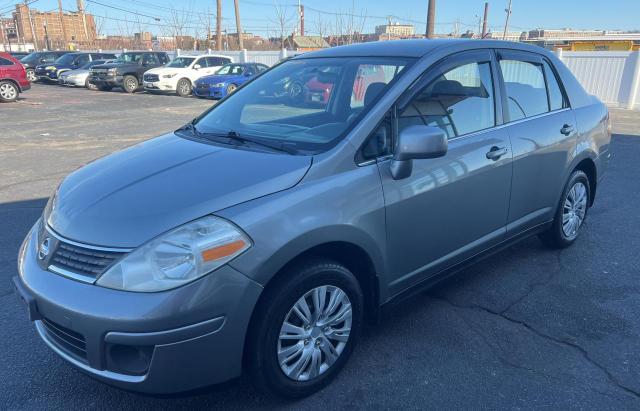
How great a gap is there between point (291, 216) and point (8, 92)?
19.0 metres

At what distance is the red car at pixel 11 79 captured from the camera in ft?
55.4

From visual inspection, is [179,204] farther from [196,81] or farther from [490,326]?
→ [196,81]

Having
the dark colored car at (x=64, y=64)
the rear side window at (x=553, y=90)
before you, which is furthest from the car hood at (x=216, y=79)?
the rear side window at (x=553, y=90)

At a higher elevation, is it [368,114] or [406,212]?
[368,114]

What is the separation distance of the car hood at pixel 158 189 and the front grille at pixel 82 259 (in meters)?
0.05

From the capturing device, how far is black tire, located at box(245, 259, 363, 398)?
2.29m

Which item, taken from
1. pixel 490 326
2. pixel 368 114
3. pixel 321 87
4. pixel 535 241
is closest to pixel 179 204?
pixel 368 114

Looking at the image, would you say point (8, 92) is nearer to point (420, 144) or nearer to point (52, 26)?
point (420, 144)

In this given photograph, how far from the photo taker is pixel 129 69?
2292 cm

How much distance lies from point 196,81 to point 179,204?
19619 millimetres

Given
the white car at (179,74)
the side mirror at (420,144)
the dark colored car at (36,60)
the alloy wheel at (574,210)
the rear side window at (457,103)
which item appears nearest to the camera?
the side mirror at (420,144)

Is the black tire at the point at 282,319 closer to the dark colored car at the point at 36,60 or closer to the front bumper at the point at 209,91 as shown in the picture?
the front bumper at the point at 209,91

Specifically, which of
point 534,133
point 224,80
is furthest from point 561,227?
point 224,80

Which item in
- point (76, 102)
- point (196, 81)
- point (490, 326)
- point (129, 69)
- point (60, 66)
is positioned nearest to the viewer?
point (490, 326)
